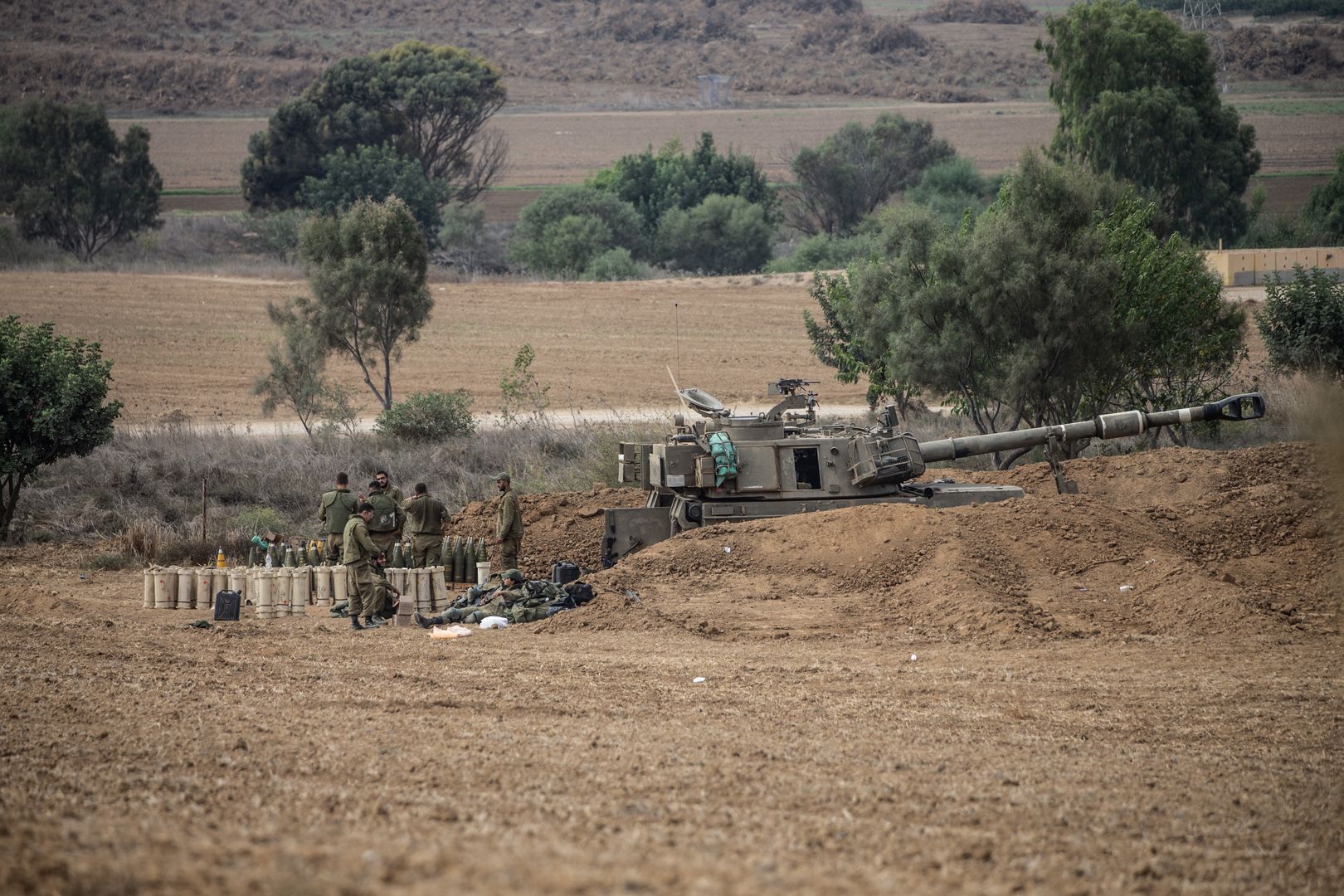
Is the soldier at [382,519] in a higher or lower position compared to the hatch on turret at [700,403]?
lower

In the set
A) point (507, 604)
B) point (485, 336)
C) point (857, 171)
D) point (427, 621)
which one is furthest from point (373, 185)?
point (427, 621)

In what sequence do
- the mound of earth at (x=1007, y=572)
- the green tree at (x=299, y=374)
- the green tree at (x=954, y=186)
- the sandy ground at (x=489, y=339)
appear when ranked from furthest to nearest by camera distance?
the green tree at (x=954, y=186)
the sandy ground at (x=489, y=339)
the green tree at (x=299, y=374)
the mound of earth at (x=1007, y=572)

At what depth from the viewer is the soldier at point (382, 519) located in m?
17.3

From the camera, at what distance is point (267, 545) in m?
19.2

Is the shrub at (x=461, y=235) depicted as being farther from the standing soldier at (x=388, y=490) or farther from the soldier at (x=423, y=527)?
the standing soldier at (x=388, y=490)

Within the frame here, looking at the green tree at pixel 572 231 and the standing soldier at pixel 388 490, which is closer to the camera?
the standing soldier at pixel 388 490

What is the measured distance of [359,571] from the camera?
633 inches

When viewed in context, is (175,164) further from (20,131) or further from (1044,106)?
(1044,106)

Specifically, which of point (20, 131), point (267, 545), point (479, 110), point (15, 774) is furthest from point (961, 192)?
point (15, 774)

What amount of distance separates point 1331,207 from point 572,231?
29.1 m

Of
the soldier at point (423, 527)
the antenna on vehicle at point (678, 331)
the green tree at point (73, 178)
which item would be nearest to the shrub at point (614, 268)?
the antenna on vehicle at point (678, 331)

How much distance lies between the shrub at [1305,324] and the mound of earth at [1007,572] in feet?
34.2

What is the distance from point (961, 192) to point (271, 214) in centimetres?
3111

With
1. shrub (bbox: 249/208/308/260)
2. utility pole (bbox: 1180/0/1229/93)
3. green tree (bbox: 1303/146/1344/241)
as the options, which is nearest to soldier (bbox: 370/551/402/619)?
shrub (bbox: 249/208/308/260)
